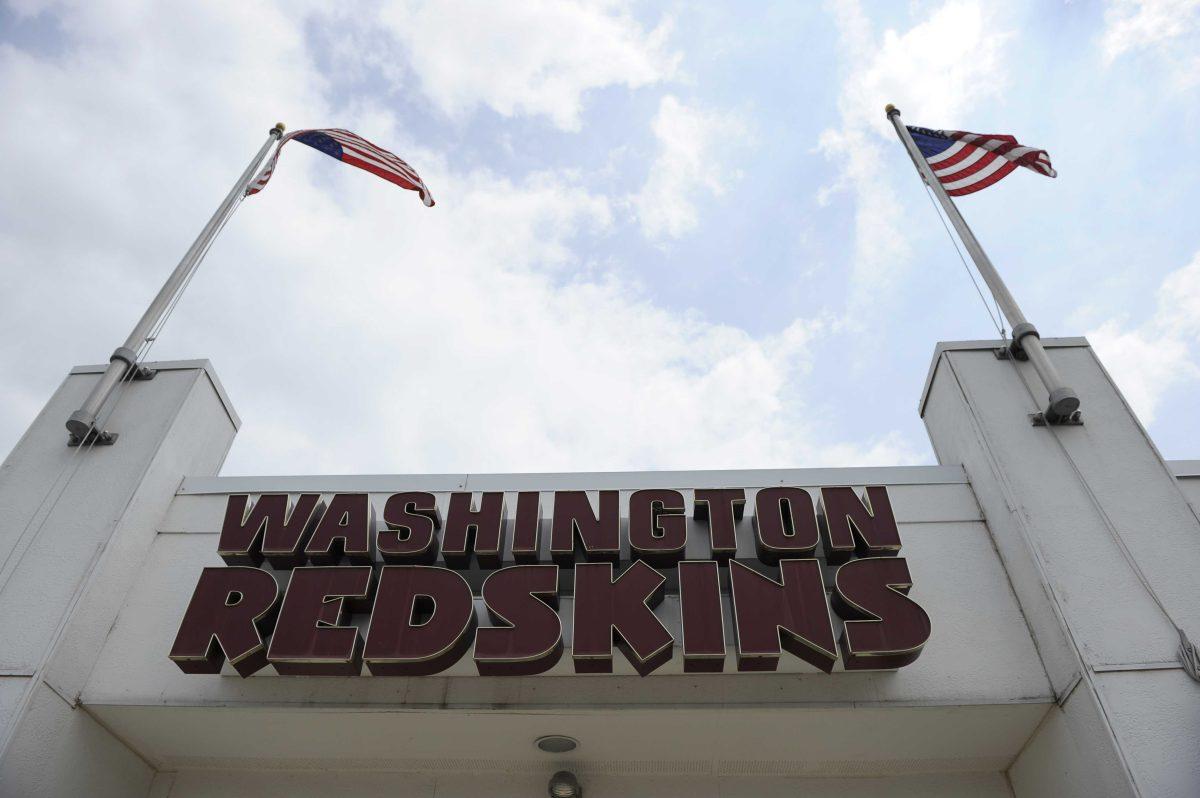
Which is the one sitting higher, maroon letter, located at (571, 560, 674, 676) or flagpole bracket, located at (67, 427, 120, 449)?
flagpole bracket, located at (67, 427, 120, 449)

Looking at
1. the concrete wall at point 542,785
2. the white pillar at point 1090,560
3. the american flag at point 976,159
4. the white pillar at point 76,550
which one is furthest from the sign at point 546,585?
the american flag at point 976,159

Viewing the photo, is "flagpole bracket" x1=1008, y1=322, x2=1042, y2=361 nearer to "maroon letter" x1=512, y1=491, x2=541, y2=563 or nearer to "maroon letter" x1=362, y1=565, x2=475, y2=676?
"maroon letter" x1=512, y1=491, x2=541, y2=563

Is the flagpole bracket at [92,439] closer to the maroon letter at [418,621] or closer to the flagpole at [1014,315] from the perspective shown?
the maroon letter at [418,621]

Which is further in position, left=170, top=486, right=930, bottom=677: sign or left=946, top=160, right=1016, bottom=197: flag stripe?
left=946, top=160, right=1016, bottom=197: flag stripe

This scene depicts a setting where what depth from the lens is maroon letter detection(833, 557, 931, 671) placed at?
6941 mm

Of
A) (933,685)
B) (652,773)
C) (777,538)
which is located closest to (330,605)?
(652,773)

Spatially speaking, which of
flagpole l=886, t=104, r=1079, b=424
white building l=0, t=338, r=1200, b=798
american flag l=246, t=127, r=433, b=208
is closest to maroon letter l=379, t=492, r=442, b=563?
white building l=0, t=338, r=1200, b=798

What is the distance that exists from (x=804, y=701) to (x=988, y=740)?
73.9 inches

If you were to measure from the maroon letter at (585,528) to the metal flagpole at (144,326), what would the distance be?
5.24 metres

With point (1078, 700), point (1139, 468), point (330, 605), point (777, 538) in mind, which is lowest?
point (1078, 700)

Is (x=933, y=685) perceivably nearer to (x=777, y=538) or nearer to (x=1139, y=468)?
(x=777, y=538)

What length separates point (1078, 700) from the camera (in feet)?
22.4

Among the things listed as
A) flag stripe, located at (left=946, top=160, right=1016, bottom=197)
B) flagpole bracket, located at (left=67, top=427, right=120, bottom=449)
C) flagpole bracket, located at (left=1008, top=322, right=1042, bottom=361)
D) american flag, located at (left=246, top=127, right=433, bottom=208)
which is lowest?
flagpole bracket, located at (left=67, top=427, right=120, bottom=449)

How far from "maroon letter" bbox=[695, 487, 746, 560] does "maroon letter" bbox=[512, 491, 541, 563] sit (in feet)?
5.41
